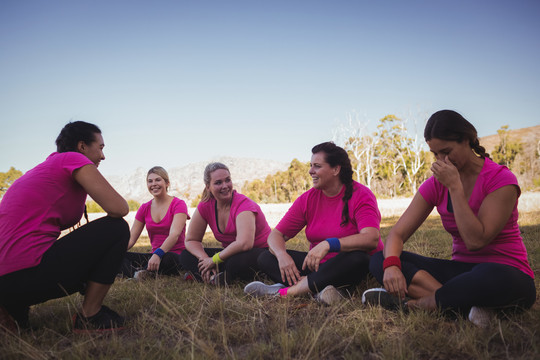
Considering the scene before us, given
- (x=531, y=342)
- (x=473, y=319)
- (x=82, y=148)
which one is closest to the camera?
(x=531, y=342)

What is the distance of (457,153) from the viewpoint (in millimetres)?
2525

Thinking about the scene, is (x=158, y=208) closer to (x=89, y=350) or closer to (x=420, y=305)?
(x=89, y=350)

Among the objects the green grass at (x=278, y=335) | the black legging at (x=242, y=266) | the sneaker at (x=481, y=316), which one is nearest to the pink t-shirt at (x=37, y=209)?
the green grass at (x=278, y=335)

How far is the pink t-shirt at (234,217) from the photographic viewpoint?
13.1 feet

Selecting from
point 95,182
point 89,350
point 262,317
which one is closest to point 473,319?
point 262,317

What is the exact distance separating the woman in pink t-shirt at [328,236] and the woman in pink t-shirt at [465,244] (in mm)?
Answer: 272

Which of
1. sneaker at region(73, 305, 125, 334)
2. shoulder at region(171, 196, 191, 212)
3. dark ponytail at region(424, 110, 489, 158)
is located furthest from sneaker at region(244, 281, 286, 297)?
shoulder at region(171, 196, 191, 212)

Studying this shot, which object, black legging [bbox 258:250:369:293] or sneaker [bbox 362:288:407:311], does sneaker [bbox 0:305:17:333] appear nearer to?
black legging [bbox 258:250:369:293]

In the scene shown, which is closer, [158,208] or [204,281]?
[204,281]

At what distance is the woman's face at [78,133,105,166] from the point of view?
277cm

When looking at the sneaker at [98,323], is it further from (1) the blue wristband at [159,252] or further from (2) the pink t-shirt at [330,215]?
(1) the blue wristband at [159,252]

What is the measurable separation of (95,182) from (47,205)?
320mm

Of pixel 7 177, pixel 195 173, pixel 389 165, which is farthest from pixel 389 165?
pixel 195 173

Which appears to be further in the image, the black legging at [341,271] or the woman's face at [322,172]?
the woman's face at [322,172]
